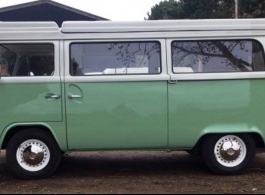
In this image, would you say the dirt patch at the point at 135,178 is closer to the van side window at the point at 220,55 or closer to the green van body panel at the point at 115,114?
the green van body panel at the point at 115,114

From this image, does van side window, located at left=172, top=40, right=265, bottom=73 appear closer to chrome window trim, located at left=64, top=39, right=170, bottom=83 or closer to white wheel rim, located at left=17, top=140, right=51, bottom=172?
chrome window trim, located at left=64, top=39, right=170, bottom=83

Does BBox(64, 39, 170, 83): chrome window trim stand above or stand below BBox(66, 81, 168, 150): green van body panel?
above

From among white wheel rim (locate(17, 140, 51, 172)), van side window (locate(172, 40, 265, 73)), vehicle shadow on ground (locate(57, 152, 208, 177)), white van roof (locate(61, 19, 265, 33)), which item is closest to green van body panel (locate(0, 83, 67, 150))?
white wheel rim (locate(17, 140, 51, 172))

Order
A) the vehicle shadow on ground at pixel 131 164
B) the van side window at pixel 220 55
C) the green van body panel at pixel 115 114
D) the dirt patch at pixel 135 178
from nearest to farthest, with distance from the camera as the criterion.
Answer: the dirt patch at pixel 135 178, the green van body panel at pixel 115 114, the van side window at pixel 220 55, the vehicle shadow on ground at pixel 131 164

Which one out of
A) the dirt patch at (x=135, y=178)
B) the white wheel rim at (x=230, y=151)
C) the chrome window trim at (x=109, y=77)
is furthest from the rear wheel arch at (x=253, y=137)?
the chrome window trim at (x=109, y=77)

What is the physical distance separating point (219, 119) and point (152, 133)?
40.9 inches

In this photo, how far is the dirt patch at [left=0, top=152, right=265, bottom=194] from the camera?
625cm

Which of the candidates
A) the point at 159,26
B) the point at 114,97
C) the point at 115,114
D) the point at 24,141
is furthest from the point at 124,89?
the point at 24,141

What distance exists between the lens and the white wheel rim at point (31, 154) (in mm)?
6738

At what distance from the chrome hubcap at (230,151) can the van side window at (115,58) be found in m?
1.50

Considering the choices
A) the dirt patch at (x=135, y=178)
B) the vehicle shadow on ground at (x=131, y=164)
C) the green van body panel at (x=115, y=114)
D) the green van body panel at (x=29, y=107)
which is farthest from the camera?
the vehicle shadow on ground at (x=131, y=164)

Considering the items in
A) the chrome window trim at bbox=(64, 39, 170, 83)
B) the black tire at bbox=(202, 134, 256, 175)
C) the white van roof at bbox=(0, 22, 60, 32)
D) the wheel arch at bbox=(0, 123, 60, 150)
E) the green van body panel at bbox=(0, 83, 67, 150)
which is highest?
the white van roof at bbox=(0, 22, 60, 32)

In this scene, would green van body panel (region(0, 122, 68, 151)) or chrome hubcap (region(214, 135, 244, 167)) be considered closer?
green van body panel (region(0, 122, 68, 151))

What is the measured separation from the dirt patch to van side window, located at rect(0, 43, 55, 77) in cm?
163
